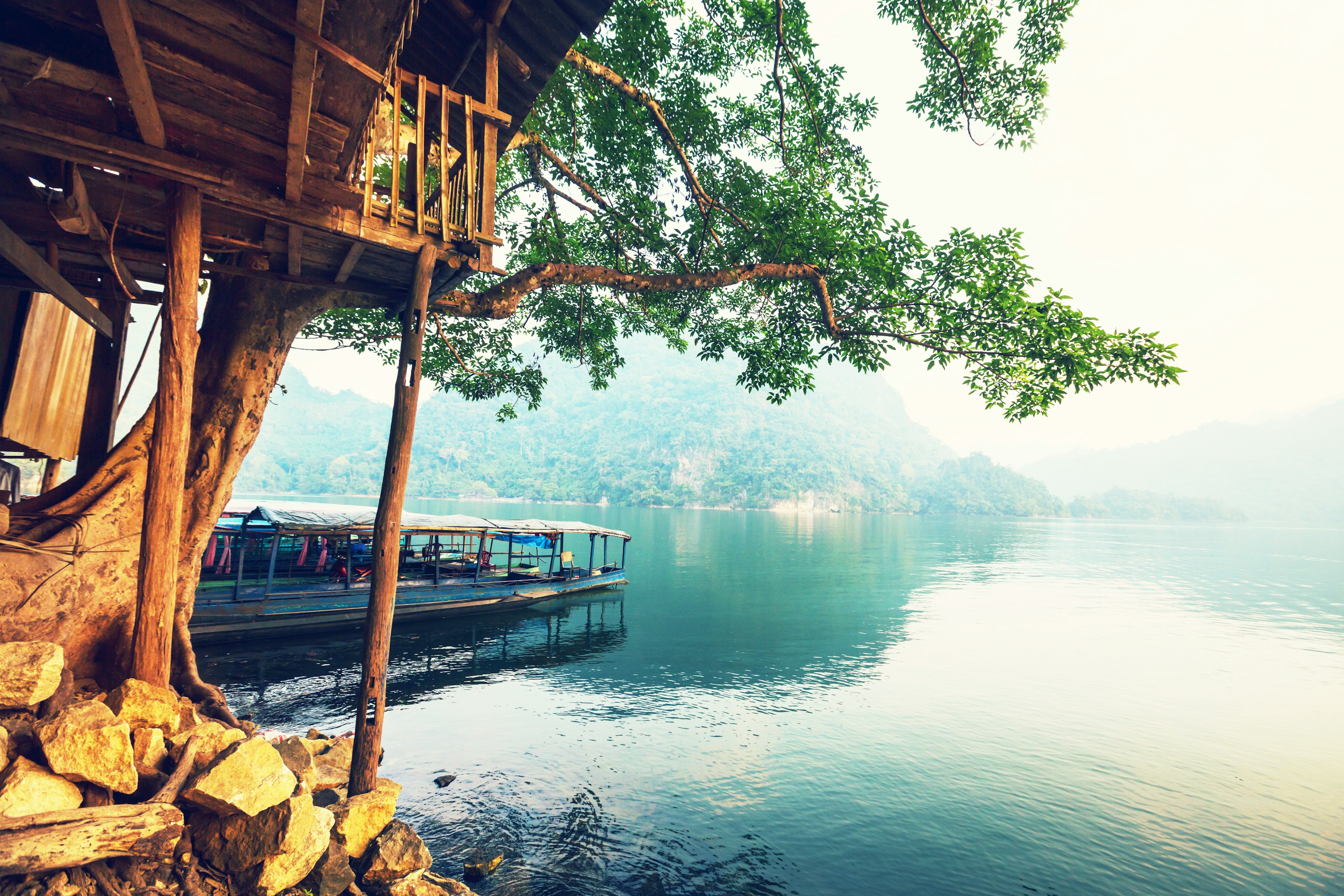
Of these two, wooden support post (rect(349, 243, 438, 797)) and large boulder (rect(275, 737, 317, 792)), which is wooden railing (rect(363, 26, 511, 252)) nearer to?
wooden support post (rect(349, 243, 438, 797))

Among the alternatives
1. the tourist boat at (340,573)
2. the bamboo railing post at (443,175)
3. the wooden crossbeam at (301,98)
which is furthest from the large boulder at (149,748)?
the tourist boat at (340,573)

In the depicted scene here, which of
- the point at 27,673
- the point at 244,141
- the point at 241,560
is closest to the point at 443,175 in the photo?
the point at 244,141

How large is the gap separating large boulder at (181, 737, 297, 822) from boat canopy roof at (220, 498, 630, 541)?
8.85 metres

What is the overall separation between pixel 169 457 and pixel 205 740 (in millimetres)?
2202

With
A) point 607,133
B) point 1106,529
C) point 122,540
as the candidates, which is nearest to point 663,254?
point 607,133

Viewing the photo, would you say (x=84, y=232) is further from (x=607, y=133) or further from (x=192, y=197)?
(x=607, y=133)

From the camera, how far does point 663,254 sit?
11.0m

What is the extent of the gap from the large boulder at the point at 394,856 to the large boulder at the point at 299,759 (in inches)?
32.2

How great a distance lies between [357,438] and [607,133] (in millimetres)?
196158

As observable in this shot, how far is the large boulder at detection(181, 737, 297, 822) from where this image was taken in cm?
415

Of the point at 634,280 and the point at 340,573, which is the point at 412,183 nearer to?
the point at 634,280

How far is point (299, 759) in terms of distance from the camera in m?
5.91

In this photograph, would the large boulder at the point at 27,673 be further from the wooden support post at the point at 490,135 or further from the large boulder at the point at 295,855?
the wooden support post at the point at 490,135

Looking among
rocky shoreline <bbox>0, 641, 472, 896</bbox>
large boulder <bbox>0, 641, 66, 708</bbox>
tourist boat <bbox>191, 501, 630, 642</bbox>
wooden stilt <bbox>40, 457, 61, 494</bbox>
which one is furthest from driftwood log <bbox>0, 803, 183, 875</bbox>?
tourist boat <bbox>191, 501, 630, 642</bbox>
